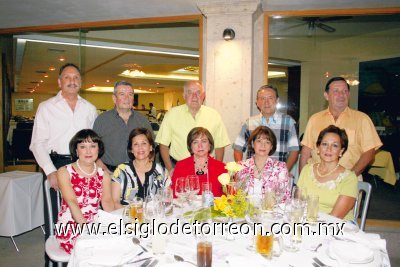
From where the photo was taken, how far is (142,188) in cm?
270

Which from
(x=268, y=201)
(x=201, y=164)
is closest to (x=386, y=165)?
(x=201, y=164)

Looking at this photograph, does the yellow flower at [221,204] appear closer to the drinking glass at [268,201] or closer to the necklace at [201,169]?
the drinking glass at [268,201]

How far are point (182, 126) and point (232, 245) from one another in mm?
2242

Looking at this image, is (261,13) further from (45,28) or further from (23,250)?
(23,250)

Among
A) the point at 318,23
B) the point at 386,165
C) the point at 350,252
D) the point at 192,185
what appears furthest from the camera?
the point at 386,165

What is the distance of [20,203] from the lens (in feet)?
12.5

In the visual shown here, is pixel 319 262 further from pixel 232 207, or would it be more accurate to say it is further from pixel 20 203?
pixel 20 203

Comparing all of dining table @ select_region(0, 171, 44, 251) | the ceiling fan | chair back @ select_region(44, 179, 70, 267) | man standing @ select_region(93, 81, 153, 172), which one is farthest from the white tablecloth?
the ceiling fan

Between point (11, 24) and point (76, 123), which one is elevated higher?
point (11, 24)

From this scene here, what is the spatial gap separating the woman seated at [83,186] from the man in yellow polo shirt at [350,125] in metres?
2.25

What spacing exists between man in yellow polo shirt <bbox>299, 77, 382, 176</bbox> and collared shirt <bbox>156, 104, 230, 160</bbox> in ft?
3.66

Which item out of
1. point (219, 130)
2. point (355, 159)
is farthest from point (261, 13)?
point (355, 159)

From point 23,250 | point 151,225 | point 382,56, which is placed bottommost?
point 23,250

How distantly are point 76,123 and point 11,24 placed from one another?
3430mm
